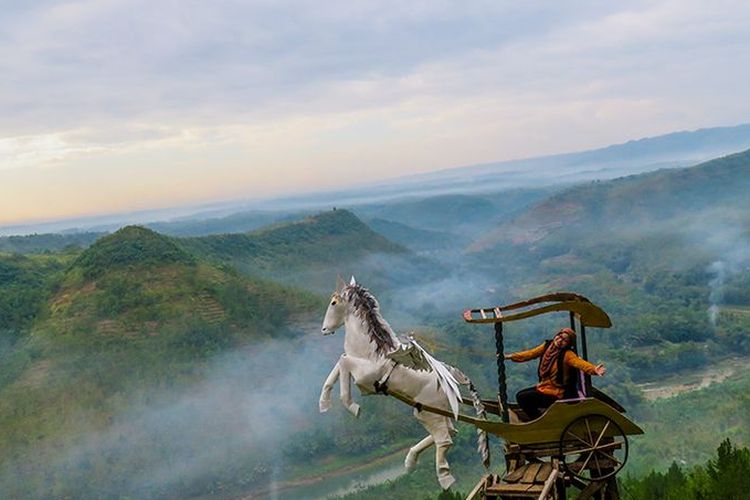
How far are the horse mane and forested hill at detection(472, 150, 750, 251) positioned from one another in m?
78.8

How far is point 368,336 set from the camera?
7.84 meters

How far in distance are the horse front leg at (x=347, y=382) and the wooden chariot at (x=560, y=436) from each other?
480 millimetres

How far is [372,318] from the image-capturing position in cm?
792

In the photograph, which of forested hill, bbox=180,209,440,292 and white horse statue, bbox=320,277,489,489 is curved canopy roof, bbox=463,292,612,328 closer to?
white horse statue, bbox=320,277,489,489

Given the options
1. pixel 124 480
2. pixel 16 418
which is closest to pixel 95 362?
pixel 16 418

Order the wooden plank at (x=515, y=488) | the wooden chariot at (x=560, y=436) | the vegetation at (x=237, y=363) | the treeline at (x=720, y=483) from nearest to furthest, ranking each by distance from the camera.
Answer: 1. the wooden plank at (x=515, y=488)
2. the wooden chariot at (x=560, y=436)
3. the treeline at (x=720, y=483)
4. the vegetation at (x=237, y=363)

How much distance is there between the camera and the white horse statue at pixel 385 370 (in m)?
7.74

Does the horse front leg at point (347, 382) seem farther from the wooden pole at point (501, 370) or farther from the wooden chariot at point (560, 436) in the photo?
the wooden pole at point (501, 370)

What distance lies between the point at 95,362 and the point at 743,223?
64446mm

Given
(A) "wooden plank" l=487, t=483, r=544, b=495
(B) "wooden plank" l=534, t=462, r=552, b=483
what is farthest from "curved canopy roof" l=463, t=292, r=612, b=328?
(A) "wooden plank" l=487, t=483, r=544, b=495

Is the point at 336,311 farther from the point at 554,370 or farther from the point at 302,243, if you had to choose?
the point at 302,243

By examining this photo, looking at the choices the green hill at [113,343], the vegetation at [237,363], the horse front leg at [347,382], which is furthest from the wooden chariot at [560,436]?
the green hill at [113,343]

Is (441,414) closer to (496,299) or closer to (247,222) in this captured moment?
(496,299)

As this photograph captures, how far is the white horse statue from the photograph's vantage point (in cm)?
774
